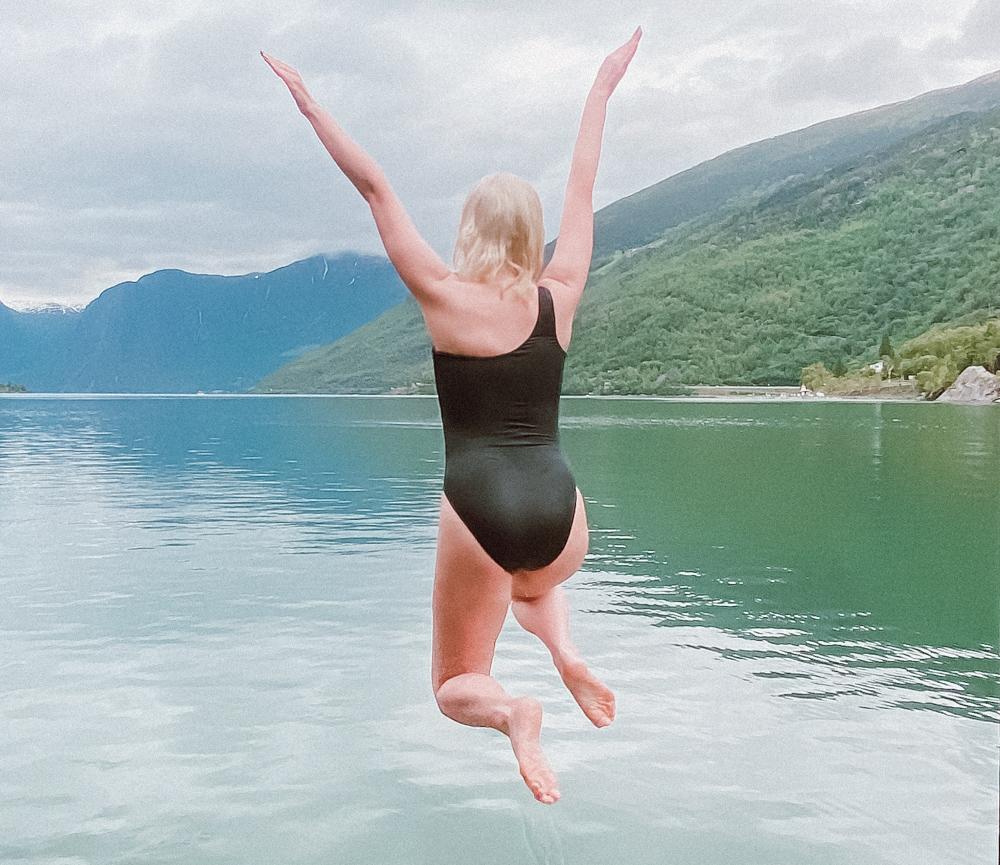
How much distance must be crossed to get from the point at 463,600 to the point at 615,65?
1.13 m

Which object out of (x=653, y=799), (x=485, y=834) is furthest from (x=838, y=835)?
(x=485, y=834)

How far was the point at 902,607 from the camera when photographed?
9.50 metres

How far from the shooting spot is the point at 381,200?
194 cm

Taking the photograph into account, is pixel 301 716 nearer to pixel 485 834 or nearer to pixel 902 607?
pixel 485 834

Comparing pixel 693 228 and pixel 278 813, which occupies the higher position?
pixel 693 228

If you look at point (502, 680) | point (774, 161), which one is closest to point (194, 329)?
point (774, 161)

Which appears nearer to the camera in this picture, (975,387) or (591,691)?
(591,691)

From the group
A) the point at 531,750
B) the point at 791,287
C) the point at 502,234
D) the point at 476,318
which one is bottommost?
the point at 531,750

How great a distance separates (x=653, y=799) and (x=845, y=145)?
165788mm

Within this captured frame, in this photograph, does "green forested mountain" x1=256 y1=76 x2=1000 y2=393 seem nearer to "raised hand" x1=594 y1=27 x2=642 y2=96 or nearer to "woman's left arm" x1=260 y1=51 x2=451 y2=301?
"raised hand" x1=594 y1=27 x2=642 y2=96

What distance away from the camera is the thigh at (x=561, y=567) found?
6.98 feet

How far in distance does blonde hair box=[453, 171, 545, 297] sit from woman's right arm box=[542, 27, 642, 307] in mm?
67

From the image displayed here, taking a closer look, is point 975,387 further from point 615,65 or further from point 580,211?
point 580,211

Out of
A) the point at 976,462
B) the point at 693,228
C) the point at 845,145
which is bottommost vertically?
the point at 976,462
